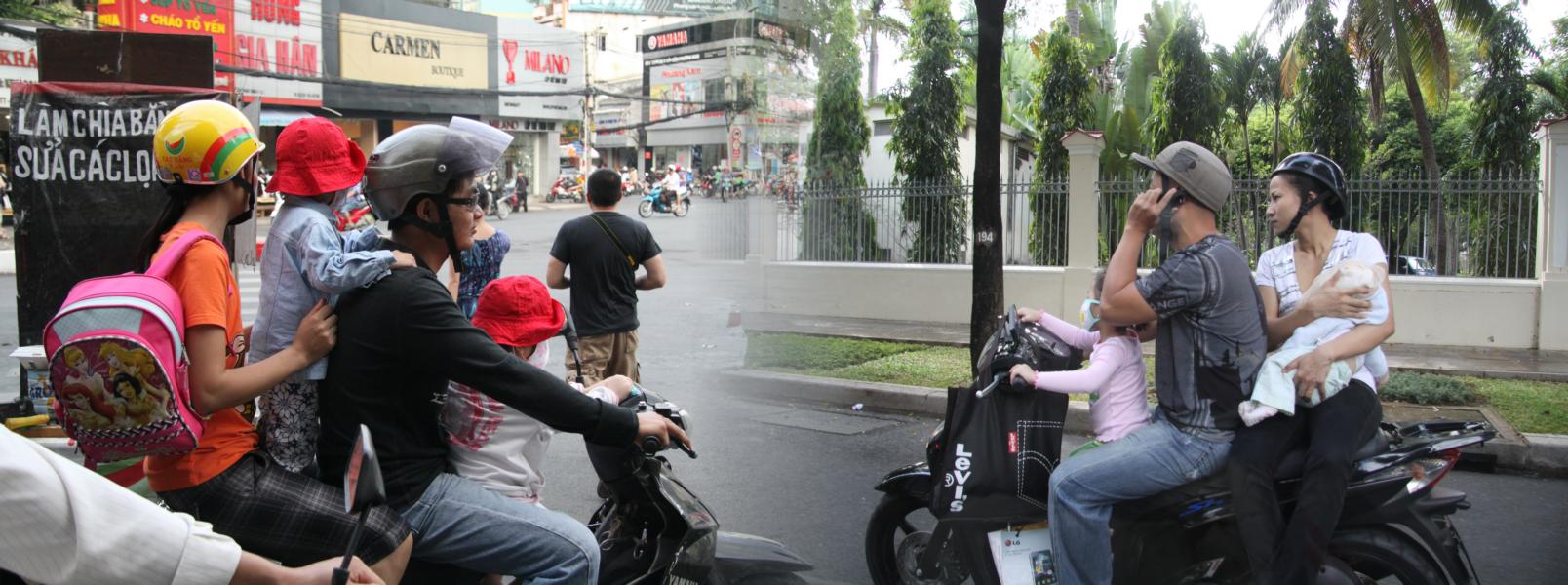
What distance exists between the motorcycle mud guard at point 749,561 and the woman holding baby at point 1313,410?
4.02 ft

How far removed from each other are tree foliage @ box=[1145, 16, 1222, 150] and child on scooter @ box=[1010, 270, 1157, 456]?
10.9m

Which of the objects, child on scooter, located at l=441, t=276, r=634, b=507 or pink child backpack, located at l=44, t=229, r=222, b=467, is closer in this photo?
pink child backpack, located at l=44, t=229, r=222, b=467

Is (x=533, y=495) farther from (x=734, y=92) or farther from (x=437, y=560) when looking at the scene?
(x=734, y=92)

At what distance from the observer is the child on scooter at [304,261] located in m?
2.28

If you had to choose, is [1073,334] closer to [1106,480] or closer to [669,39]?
[1106,480]

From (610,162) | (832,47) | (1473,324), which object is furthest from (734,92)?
(610,162)

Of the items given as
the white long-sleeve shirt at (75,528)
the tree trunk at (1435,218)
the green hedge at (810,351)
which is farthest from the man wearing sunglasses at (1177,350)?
the tree trunk at (1435,218)

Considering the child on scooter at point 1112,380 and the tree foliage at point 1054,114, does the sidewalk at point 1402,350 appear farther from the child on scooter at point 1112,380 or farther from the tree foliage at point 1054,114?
the child on scooter at point 1112,380

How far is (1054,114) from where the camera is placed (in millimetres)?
13109

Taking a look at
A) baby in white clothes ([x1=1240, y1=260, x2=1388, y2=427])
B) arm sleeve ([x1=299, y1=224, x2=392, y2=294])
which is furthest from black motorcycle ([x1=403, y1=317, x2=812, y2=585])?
baby in white clothes ([x1=1240, y1=260, x2=1388, y2=427])

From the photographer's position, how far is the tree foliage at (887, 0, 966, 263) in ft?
34.1

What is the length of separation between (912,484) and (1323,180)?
1.55 meters

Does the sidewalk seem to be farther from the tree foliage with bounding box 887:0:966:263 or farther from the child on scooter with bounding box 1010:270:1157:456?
the child on scooter with bounding box 1010:270:1157:456

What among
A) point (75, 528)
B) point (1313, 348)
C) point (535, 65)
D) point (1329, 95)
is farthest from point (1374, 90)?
point (535, 65)
